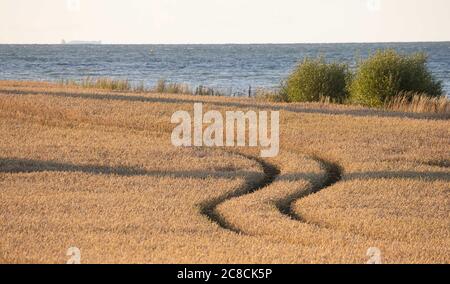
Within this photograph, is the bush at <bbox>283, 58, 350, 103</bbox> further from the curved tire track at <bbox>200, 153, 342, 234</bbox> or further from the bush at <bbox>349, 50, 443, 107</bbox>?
the curved tire track at <bbox>200, 153, 342, 234</bbox>

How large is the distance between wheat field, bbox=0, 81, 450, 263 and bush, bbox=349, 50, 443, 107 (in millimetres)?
6361

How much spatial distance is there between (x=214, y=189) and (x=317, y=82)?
21.5m

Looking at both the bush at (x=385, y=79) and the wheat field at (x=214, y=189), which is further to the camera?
the bush at (x=385, y=79)

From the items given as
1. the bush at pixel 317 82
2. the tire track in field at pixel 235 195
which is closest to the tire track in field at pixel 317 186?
the tire track in field at pixel 235 195

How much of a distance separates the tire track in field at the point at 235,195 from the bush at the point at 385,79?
1508 centimetres

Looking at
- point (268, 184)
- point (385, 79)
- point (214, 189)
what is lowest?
point (268, 184)

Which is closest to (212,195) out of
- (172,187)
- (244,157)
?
(172,187)

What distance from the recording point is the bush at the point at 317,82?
3950 cm

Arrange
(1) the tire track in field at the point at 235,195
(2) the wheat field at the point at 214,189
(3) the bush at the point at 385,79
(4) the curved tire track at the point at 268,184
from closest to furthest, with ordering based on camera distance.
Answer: (2) the wheat field at the point at 214,189, (1) the tire track in field at the point at 235,195, (4) the curved tire track at the point at 268,184, (3) the bush at the point at 385,79

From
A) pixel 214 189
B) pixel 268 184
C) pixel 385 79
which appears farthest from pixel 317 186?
pixel 385 79

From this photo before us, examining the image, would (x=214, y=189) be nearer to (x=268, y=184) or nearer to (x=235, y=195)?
(x=235, y=195)

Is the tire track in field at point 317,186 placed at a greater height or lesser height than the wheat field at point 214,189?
lesser

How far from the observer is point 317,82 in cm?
3969

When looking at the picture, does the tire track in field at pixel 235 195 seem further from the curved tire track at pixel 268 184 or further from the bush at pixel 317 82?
the bush at pixel 317 82
